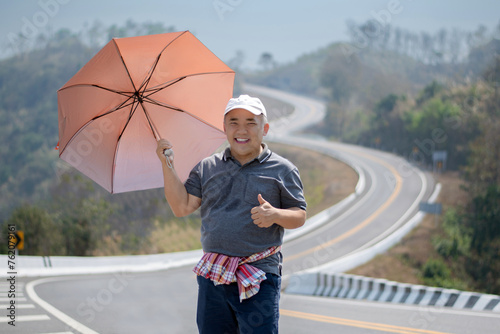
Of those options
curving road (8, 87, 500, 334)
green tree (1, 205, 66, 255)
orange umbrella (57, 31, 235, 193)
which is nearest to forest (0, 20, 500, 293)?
green tree (1, 205, 66, 255)

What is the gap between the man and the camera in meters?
3.15

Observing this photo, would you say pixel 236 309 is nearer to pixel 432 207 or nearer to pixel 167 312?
pixel 167 312

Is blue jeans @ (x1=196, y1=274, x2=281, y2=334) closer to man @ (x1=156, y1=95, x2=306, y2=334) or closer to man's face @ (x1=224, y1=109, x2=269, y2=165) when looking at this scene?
man @ (x1=156, y1=95, x2=306, y2=334)

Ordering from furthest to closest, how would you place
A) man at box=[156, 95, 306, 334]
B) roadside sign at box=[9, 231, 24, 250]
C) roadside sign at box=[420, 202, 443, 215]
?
roadside sign at box=[420, 202, 443, 215] < roadside sign at box=[9, 231, 24, 250] < man at box=[156, 95, 306, 334]

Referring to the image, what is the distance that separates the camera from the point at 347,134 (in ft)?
277

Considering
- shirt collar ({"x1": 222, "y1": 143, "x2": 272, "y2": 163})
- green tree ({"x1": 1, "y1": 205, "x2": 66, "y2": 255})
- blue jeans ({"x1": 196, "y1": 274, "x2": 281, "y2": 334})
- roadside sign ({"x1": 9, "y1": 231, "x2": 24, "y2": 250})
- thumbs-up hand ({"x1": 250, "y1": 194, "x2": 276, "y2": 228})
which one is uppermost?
shirt collar ({"x1": 222, "y1": 143, "x2": 272, "y2": 163})

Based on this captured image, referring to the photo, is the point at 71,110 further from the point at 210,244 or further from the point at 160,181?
the point at 210,244

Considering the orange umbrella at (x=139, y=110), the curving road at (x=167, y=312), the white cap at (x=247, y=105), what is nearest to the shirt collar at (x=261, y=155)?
the white cap at (x=247, y=105)

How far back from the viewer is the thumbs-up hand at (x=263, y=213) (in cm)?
304

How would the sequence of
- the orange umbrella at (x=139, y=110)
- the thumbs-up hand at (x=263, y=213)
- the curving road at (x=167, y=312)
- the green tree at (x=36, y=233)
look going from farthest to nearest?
1. the green tree at (x=36, y=233)
2. the curving road at (x=167, y=312)
3. the orange umbrella at (x=139, y=110)
4. the thumbs-up hand at (x=263, y=213)

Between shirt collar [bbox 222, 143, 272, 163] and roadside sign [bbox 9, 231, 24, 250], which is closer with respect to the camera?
shirt collar [bbox 222, 143, 272, 163]

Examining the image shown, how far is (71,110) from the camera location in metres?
4.12

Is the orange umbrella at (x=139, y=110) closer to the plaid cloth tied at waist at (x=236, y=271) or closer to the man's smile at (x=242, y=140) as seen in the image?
the man's smile at (x=242, y=140)

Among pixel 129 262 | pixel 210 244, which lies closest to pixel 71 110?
pixel 210 244
